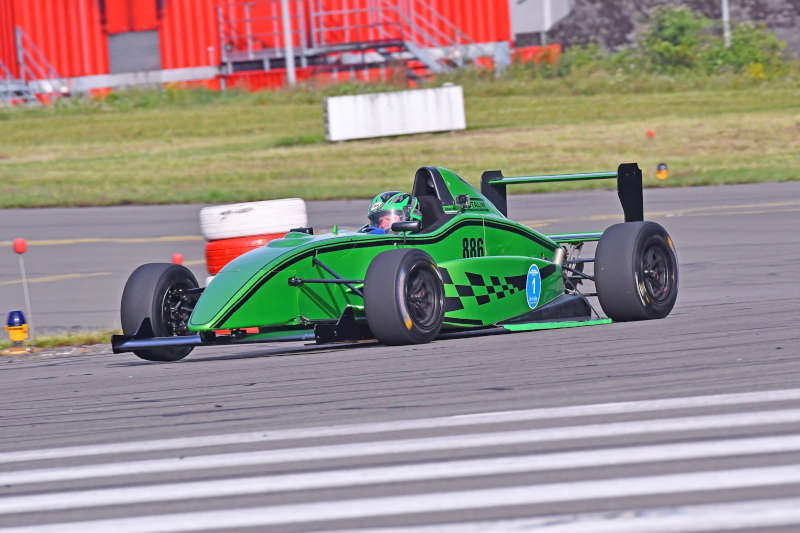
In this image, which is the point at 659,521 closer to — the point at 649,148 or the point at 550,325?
the point at 550,325

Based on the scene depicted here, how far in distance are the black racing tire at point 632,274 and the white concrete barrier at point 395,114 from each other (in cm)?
2343

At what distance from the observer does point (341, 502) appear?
17.0 ft

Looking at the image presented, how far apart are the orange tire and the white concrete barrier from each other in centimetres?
2132

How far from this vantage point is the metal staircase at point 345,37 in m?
46.7

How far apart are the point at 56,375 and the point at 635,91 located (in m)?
33.6

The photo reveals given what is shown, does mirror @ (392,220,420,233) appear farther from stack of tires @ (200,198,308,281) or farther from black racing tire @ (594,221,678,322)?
stack of tires @ (200,198,308,281)

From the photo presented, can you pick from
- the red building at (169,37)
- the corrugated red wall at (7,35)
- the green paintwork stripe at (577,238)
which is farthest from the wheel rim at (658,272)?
the corrugated red wall at (7,35)

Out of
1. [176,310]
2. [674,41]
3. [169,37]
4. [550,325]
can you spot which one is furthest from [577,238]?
[169,37]

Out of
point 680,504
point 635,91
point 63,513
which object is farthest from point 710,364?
point 635,91

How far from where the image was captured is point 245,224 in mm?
12602

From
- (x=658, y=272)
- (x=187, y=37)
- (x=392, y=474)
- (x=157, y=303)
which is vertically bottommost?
(x=392, y=474)

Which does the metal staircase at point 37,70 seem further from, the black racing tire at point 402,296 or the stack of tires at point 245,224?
the black racing tire at point 402,296

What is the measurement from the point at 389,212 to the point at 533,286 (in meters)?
1.35

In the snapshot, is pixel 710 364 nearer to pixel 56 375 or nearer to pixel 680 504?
pixel 680 504
